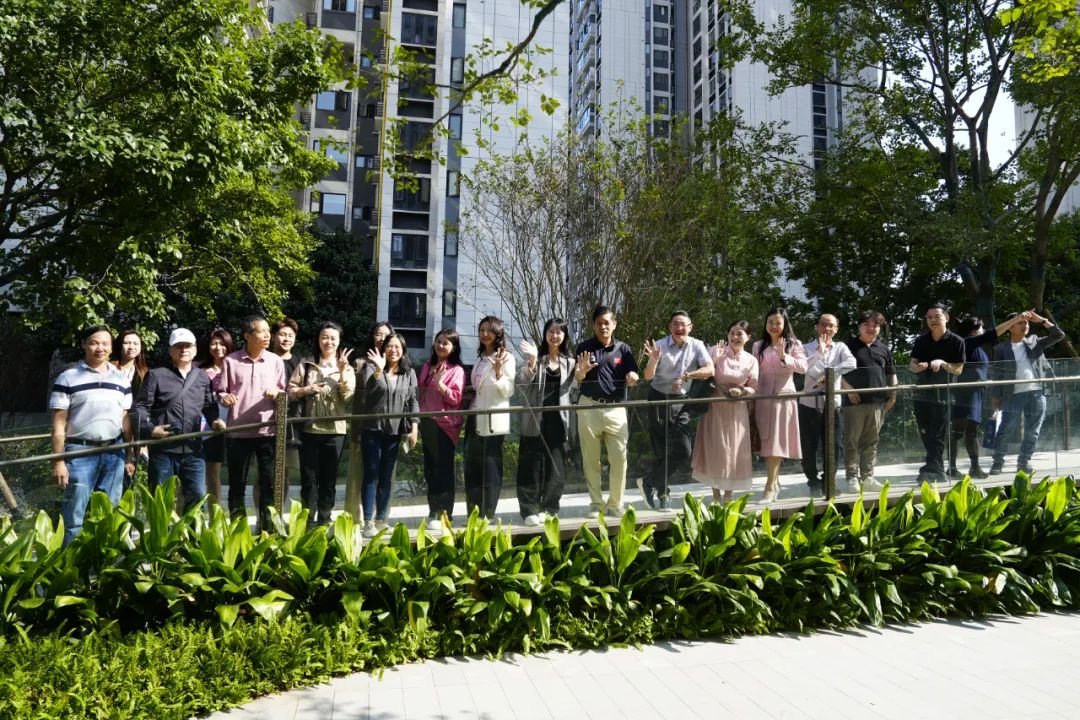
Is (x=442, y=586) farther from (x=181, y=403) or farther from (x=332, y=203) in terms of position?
(x=332, y=203)

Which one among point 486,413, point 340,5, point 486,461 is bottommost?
point 486,461

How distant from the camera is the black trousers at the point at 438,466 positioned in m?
6.08

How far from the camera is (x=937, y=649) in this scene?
5.32 metres

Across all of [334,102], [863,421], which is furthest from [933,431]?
[334,102]

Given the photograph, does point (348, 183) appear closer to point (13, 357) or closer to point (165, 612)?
point (13, 357)

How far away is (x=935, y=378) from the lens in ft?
24.1

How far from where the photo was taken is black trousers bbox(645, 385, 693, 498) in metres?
6.51

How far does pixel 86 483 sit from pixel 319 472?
1413 millimetres

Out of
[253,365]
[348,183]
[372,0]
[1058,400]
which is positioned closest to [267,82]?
[253,365]

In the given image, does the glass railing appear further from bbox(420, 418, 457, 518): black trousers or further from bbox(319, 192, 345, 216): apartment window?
bbox(319, 192, 345, 216): apartment window

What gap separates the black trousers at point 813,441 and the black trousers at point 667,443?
0.96 meters

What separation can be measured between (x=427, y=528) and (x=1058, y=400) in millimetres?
5476

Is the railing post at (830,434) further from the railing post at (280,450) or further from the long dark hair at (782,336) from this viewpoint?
the railing post at (280,450)

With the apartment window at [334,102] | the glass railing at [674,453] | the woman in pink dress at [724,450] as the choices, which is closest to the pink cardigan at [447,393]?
the glass railing at [674,453]
